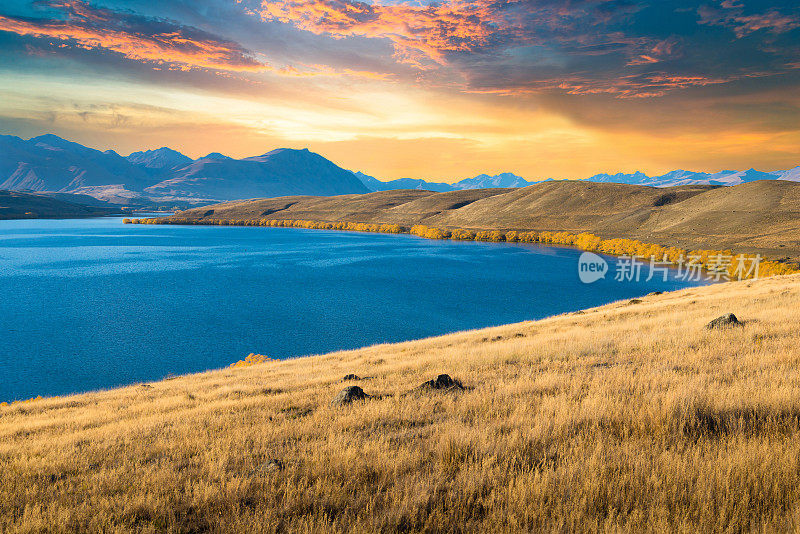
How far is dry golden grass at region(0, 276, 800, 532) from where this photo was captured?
464 cm

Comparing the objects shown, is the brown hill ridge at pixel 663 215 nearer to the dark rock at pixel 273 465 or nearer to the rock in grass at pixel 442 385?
the rock in grass at pixel 442 385

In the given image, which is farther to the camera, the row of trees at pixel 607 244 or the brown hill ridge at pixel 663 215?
the brown hill ridge at pixel 663 215

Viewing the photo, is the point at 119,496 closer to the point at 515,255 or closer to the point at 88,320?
the point at 88,320

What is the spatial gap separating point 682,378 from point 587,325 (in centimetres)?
1261

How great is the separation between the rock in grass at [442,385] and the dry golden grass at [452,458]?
51 centimetres

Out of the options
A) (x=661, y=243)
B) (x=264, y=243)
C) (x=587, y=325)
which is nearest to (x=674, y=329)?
(x=587, y=325)

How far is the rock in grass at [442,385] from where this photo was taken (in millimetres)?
10094

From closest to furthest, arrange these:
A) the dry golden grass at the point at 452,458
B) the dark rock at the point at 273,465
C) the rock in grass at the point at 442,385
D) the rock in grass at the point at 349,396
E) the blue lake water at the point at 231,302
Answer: the dry golden grass at the point at 452,458, the dark rock at the point at 273,465, the rock in grass at the point at 349,396, the rock in grass at the point at 442,385, the blue lake water at the point at 231,302

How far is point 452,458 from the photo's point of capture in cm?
596

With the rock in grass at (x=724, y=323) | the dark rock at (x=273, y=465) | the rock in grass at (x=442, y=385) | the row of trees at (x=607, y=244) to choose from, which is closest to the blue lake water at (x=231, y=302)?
the row of trees at (x=607, y=244)

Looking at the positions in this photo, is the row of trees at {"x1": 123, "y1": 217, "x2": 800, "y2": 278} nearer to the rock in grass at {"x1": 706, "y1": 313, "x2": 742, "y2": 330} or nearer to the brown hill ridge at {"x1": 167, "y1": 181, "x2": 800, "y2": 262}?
the brown hill ridge at {"x1": 167, "y1": 181, "x2": 800, "y2": 262}

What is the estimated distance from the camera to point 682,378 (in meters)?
9.05

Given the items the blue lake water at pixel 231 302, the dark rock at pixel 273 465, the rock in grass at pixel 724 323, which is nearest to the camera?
the dark rock at pixel 273 465

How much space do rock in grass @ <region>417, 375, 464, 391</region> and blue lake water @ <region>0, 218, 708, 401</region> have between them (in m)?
27.4
